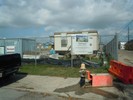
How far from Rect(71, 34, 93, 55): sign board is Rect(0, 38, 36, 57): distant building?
662 cm

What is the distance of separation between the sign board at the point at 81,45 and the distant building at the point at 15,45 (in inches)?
261

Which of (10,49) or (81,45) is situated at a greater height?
(81,45)

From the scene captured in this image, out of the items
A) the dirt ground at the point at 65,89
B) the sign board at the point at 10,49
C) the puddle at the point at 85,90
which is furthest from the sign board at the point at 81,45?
the sign board at the point at 10,49

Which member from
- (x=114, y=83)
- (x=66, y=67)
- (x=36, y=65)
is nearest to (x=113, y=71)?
(x=114, y=83)

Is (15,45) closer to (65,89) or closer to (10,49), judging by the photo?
(10,49)

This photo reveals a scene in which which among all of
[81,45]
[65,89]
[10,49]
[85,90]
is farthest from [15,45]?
[85,90]

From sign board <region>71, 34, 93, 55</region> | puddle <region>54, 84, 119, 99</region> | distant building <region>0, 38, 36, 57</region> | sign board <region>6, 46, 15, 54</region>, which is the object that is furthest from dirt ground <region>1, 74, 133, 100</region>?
distant building <region>0, 38, 36, 57</region>

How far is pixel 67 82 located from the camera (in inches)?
483

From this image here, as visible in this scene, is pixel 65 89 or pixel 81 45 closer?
pixel 65 89

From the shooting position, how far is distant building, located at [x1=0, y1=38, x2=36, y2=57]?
21781 mm

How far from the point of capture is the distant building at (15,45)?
2178 cm

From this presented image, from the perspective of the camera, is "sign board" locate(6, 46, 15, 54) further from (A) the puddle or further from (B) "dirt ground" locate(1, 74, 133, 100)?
(A) the puddle

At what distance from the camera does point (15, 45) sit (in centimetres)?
2514

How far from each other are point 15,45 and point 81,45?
9.76 m
